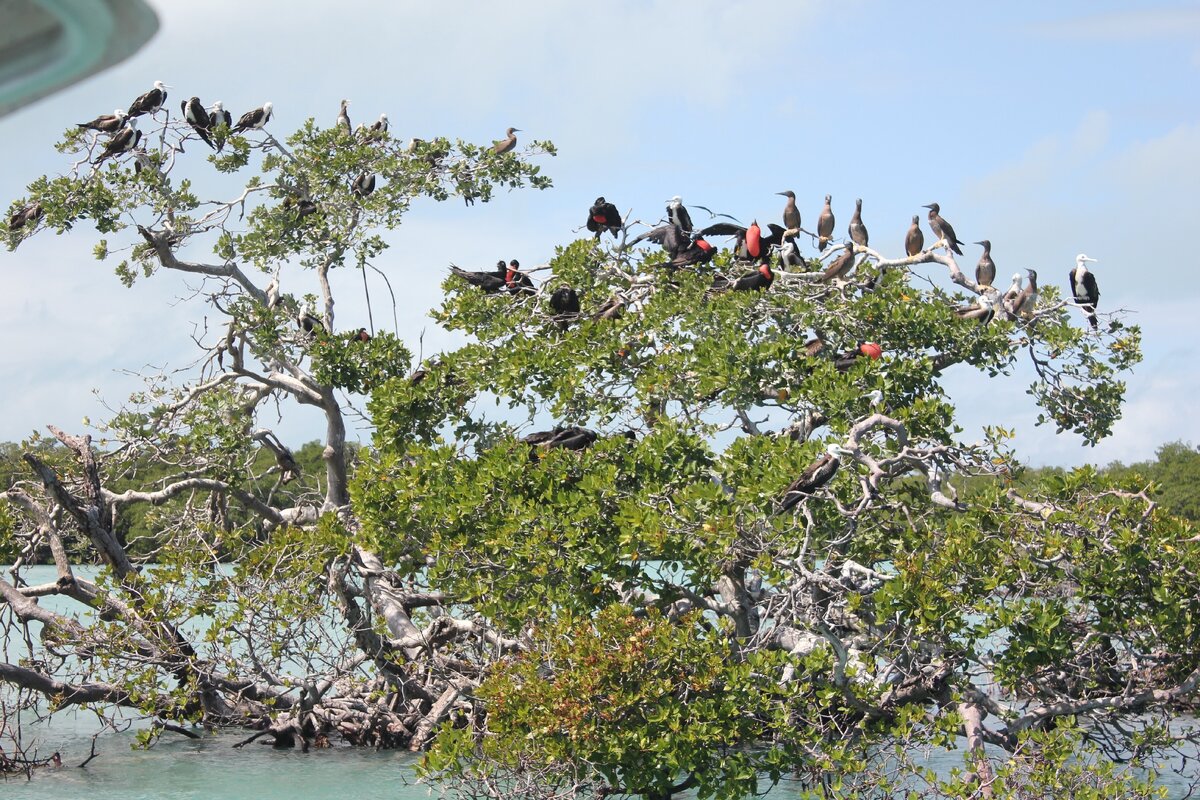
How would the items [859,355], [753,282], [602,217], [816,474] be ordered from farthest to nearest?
[602,217], [753,282], [859,355], [816,474]

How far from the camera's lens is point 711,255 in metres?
10.5

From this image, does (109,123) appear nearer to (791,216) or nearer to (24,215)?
(24,215)

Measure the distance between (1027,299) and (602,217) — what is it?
12.6 feet

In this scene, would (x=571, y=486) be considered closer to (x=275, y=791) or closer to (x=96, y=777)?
(x=275, y=791)

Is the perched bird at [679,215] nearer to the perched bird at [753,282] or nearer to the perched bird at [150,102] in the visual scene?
the perched bird at [753,282]

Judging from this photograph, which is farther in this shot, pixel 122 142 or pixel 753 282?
pixel 122 142

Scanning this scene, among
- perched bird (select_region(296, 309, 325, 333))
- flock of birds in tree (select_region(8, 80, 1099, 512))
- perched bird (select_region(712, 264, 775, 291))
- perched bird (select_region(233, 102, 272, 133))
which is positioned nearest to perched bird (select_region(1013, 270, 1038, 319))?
flock of birds in tree (select_region(8, 80, 1099, 512))

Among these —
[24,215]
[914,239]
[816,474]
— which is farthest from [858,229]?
[24,215]

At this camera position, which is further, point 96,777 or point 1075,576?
point 96,777

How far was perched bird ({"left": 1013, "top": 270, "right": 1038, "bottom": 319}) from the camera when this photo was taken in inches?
388

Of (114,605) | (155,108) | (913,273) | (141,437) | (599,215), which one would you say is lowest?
(114,605)

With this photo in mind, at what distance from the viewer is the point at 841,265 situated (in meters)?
10.0

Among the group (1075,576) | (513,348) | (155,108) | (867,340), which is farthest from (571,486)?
(155,108)

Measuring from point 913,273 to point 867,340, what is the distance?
1237mm
